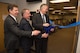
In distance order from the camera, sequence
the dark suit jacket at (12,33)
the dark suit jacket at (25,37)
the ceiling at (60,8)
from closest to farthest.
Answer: the dark suit jacket at (12,33) → the dark suit jacket at (25,37) → the ceiling at (60,8)

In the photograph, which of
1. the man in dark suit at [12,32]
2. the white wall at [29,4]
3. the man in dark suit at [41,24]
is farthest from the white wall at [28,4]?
the man in dark suit at [12,32]

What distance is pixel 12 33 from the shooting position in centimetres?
250

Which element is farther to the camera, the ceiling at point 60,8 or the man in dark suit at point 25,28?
the ceiling at point 60,8

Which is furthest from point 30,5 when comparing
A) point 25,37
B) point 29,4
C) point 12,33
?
point 12,33

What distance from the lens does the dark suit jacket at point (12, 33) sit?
7.93 ft

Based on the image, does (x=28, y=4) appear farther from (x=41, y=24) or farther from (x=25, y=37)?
(x=25, y=37)

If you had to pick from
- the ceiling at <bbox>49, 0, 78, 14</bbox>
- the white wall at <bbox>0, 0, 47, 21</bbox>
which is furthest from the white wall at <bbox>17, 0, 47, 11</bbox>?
the ceiling at <bbox>49, 0, 78, 14</bbox>

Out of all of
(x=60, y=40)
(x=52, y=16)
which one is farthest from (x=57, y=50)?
(x=52, y=16)

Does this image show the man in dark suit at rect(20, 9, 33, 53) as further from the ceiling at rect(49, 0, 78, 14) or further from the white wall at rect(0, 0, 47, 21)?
the ceiling at rect(49, 0, 78, 14)

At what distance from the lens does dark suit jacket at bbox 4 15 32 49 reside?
95.2 inches

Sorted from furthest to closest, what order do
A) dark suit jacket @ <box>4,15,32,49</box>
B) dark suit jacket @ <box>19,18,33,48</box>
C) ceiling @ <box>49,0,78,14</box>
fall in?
ceiling @ <box>49,0,78,14</box> < dark suit jacket @ <box>19,18,33,48</box> < dark suit jacket @ <box>4,15,32,49</box>

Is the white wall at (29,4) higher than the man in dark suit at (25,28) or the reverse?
higher

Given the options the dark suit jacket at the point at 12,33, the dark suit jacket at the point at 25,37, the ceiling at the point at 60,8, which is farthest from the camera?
the ceiling at the point at 60,8

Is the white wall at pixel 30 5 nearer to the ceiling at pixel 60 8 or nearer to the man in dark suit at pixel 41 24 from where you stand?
the ceiling at pixel 60 8
